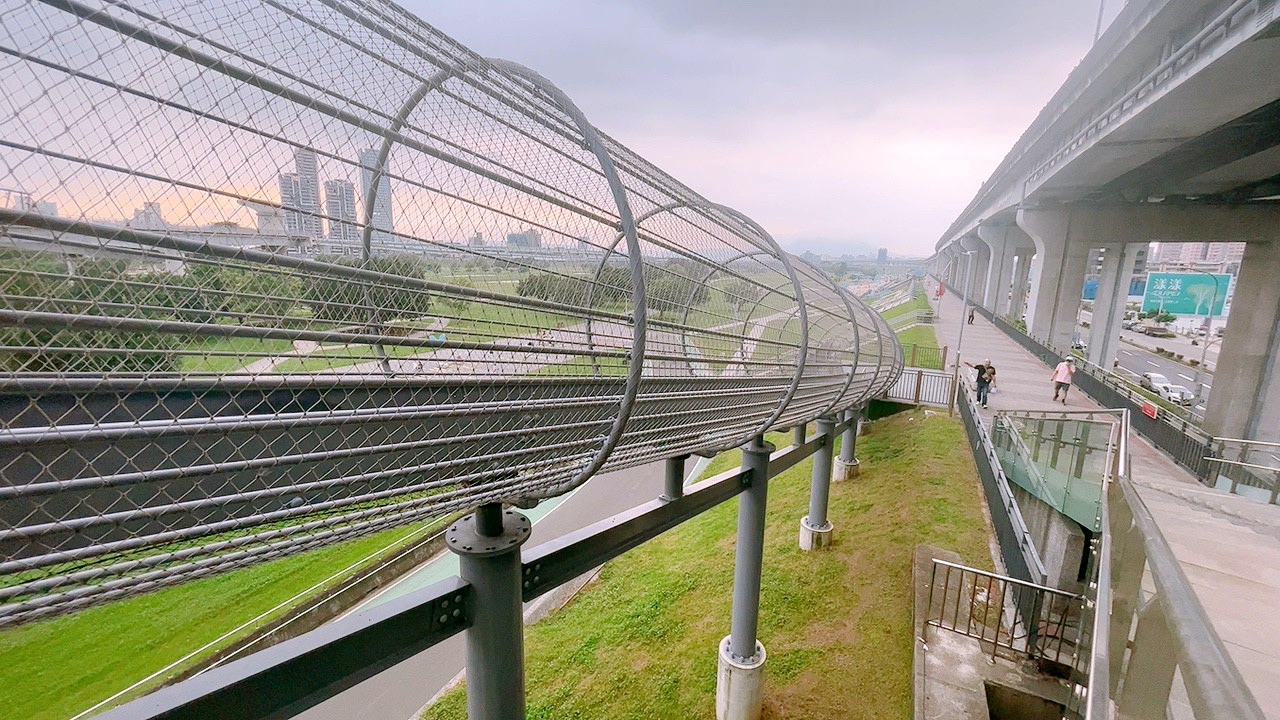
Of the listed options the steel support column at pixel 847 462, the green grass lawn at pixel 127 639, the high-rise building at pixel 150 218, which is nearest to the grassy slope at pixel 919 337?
the steel support column at pixel 847 462

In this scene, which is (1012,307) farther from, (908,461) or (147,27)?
(147,27)

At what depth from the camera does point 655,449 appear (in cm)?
267

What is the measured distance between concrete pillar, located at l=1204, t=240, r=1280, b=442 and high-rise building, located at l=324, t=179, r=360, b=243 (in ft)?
57.6

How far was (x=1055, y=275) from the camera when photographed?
728 inches

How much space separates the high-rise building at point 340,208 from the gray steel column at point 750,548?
137 inches

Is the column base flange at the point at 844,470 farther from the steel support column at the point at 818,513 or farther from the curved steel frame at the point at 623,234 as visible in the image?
the curved steel frame at the point at 623,234

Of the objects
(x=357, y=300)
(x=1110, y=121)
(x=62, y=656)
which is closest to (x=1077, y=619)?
(x=357, y=300)

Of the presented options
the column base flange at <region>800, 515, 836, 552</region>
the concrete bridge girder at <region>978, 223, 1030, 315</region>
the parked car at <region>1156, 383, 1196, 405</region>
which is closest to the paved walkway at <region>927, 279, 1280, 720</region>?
the column base flange at <region>800, 515, 836, 552</region>

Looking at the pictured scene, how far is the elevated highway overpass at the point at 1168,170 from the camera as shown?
7107 millimetres

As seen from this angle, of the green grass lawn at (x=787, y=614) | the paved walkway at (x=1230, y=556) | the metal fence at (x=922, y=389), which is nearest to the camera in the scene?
the paved walkway at (x=1230, y=556)

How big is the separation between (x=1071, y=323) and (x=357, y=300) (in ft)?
77.9

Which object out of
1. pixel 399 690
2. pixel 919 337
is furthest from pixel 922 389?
pixel 919 337

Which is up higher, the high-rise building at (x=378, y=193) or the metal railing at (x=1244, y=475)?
the high-rise building at (x=378, y=193)

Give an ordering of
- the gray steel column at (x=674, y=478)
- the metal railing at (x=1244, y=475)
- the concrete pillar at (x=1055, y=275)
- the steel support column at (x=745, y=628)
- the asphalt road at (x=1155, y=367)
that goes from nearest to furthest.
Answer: the gray steel column at (x=674, y=478) < the steel support column at (x=745, y=628) < the metal railing at (x=1244, y=475) < the concrete pillar at (x=1055, y=275) < the asphalt road at (x=1155, y=367)
